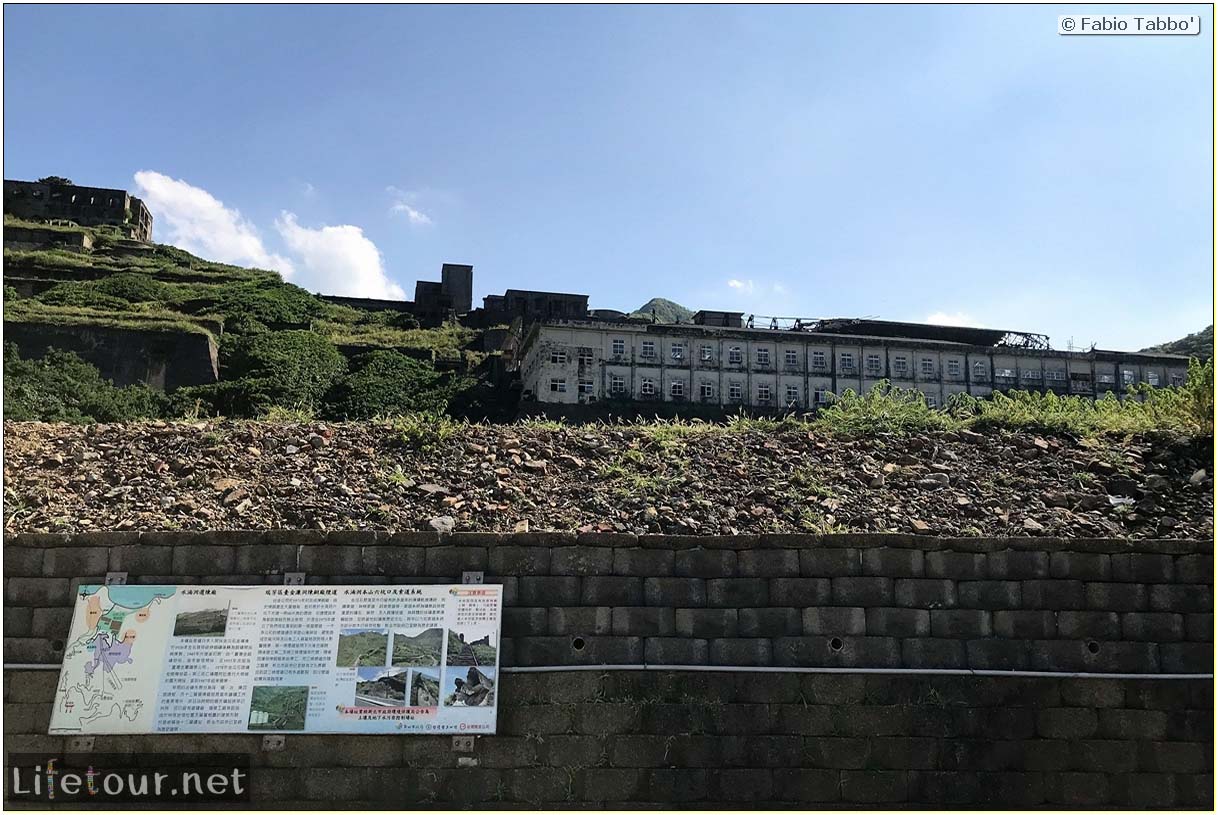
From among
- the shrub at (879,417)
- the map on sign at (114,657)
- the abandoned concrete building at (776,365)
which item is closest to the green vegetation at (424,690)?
the map on sign at (114,657)

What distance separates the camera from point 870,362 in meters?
36.9

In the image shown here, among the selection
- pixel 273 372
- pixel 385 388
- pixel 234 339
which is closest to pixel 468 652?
pixel 273 372

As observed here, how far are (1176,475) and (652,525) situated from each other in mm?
5675

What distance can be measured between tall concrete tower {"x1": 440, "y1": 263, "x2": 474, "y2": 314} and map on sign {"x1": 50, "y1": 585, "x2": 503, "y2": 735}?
49.1 metres

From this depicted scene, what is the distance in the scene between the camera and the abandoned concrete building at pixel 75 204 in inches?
2169

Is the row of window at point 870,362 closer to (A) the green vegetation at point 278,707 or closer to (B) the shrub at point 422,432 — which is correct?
(B) the shrub at point 422,432

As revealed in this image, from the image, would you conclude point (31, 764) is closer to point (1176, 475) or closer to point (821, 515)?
point (821, 515)

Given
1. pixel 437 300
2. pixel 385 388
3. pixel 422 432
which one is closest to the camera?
pixel 422 432

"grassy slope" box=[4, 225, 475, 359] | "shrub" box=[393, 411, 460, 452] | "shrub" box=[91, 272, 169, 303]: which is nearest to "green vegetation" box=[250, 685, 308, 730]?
"shrub" box=[393, 411, 460, 452]

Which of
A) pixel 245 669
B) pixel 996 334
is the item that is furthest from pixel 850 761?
pixel 996 334

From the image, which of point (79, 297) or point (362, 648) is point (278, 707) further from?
point (79, 297)

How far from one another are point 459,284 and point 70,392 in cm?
3673

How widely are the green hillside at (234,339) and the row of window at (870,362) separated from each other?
6.59 meters

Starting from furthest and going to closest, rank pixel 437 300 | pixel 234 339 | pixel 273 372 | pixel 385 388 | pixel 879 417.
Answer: pixel 437 300 < pixel 385 388 < pixel 234 339 < pixel 273 372 < pixel 879 417
